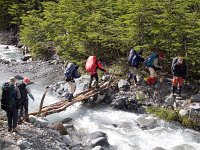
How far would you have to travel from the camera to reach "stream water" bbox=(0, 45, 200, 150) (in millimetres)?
13375

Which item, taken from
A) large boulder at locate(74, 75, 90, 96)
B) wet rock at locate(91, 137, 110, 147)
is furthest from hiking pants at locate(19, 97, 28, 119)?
large boulder at locate(74, 75, 90, 96)

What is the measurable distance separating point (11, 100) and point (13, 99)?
0.33 ft

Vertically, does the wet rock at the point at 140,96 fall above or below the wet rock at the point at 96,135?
above

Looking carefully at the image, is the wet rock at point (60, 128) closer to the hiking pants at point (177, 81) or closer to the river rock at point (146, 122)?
the river rock at point (146, 122)

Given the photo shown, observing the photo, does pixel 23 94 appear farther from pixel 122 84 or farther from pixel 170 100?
pixel 170 100

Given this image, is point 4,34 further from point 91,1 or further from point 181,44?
point 181,44

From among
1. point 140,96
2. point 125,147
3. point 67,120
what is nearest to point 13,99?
point 67,120

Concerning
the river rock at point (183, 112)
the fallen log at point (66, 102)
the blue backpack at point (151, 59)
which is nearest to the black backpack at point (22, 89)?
the fallen log at point (66, 102)

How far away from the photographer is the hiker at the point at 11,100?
1151cm

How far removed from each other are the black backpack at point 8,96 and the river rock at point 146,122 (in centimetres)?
592

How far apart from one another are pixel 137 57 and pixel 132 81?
144cm

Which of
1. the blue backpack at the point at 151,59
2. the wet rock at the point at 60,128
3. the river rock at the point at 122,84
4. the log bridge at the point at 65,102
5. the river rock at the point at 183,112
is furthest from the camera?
the river rock at the point at 122,84

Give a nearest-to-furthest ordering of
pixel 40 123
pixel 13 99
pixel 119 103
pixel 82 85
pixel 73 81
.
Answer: pixel 13 99, pixel 40 123, pixel 73 81, pixel 119 103, pixel 82 85

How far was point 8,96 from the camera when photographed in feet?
37.8
